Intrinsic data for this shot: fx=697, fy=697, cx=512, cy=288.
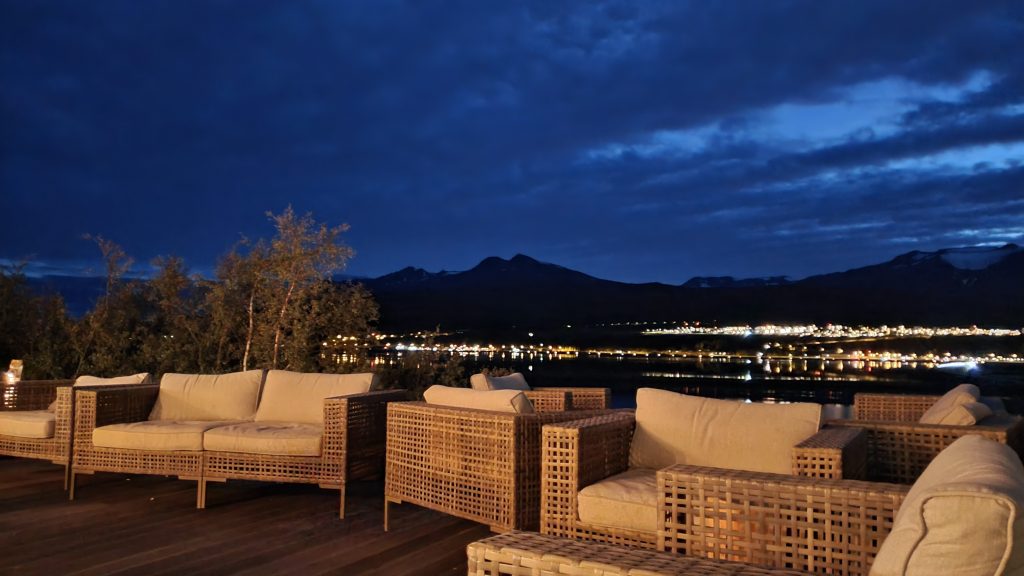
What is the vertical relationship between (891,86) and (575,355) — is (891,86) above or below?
above

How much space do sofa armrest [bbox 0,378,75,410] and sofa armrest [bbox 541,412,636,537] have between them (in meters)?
4.91

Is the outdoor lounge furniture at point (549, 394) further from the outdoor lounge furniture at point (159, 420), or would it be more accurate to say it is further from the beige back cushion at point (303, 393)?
the outdoor lounge furniture at point (159, 420)

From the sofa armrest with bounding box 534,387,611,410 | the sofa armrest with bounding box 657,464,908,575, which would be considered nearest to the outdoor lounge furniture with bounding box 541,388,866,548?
the sofa armrest with bounding box 657,464,908,575

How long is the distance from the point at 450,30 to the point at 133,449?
10.6 metres

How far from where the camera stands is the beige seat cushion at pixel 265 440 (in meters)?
4.50

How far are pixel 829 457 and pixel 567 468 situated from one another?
110 cm

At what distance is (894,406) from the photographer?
219 inches

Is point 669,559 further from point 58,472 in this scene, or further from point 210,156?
point 210,156

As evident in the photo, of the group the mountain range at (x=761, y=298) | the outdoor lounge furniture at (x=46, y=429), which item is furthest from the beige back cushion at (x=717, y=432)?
the mountain range at (x=761, y=298)

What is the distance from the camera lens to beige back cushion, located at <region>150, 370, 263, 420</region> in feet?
17.6

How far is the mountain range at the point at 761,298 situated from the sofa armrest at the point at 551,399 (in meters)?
19.9

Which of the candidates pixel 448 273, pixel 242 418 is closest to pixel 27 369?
pixel 242 418

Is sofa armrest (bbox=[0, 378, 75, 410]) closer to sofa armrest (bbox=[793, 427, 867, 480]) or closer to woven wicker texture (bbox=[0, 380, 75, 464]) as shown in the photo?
woven wicker texture (bbox=[0, 380, 75, 464])

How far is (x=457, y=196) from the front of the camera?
35.8m
